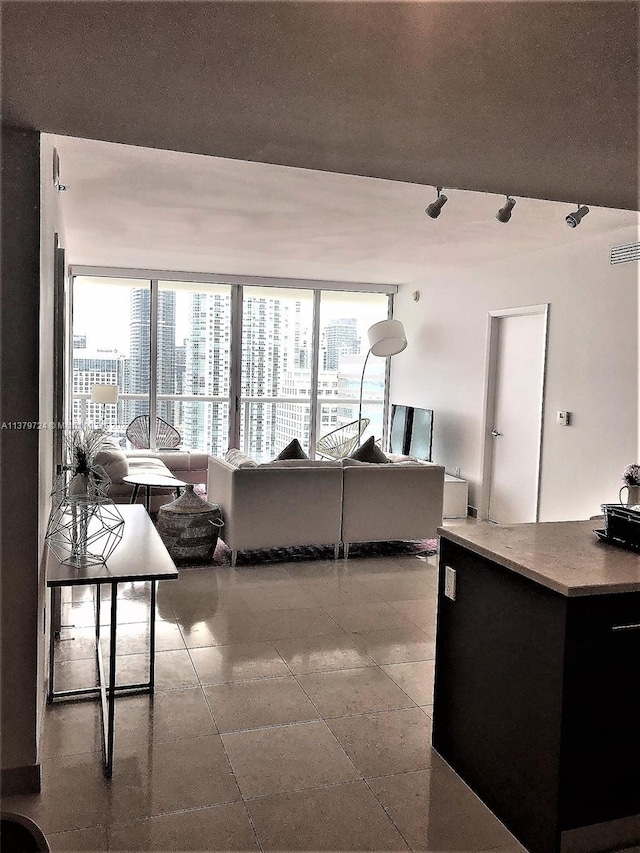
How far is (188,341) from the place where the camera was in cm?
887

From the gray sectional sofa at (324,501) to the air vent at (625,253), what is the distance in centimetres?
209

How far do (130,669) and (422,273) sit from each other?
5.91m

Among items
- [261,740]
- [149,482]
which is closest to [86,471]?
[261,740]

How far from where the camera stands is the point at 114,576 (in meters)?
2.38

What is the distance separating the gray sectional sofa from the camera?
16.9 feet

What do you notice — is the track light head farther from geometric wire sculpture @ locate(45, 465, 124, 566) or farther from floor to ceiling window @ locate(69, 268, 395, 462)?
floor to ceiling window @ locate(69, 268, 395, 462)

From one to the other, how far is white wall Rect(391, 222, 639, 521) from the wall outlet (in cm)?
298

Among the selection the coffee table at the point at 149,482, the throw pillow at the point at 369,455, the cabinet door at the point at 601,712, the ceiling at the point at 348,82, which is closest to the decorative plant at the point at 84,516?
the ceiling at the point at 348,82

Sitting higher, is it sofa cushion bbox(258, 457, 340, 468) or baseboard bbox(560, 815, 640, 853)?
sofa cushion bbox(258, 457, 340, 468)

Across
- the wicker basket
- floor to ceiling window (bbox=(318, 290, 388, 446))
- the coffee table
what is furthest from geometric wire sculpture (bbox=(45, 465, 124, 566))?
floor to ceiling window (bbox=(318, 290, 388, 446))

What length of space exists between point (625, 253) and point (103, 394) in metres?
5.63

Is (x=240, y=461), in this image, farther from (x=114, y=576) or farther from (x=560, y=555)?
(x=560, y=555)

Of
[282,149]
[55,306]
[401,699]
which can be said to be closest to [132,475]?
[55,306]

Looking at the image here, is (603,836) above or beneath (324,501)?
beneath
